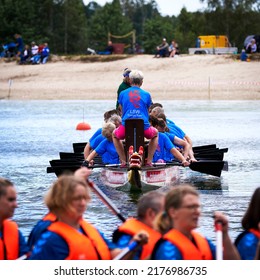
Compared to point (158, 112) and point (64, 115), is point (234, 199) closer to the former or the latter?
point (158, 112)

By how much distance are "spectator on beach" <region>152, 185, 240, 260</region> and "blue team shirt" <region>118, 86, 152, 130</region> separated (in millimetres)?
8276

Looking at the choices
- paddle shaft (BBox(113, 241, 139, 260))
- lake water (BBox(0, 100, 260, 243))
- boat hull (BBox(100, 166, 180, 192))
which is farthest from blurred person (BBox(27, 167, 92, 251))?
boat hull (BBox(100, 166, 180, 192))

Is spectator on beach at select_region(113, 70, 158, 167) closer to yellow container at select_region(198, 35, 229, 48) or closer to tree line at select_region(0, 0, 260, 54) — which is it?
yellow container at select_region(198, 35, 229, 48)

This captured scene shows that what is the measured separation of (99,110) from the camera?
42.3m

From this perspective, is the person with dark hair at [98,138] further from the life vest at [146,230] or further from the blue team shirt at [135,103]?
the life vest at [146,230]

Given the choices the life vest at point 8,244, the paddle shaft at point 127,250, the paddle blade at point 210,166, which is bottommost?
the paddle blade at point 210,166

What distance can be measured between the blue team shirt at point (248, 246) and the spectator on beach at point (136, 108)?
796cm

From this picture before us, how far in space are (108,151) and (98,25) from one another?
79.8m

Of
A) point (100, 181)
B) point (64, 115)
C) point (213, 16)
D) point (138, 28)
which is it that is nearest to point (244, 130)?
point (64, 115)

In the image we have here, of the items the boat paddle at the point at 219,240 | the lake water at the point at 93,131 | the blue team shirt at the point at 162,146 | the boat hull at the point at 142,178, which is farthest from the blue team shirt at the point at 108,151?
the boat paddle at the point at 219,240

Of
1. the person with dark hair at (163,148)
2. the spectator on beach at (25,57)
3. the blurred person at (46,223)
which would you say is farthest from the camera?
the spectator on beach at (25,57)

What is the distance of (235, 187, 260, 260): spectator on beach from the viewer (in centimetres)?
742

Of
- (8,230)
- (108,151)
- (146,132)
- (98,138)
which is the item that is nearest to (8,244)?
(8,230)

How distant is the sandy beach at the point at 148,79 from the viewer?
4872 centimetres
